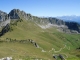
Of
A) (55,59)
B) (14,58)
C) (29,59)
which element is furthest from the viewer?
(55,59)

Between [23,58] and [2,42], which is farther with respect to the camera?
[2,42]

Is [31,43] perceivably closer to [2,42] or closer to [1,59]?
[2,42]

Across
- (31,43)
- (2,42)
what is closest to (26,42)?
(31,43)

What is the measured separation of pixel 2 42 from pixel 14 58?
86.6 meters

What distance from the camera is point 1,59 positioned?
80438mm

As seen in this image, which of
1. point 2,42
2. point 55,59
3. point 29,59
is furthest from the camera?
point 2,42

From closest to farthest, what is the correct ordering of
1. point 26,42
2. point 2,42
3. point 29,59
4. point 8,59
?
point 8,59 < point 29,59 < point 2,42 < point 26,42

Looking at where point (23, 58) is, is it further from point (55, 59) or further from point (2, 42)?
point (2, 42)

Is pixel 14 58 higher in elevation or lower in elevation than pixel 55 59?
higher

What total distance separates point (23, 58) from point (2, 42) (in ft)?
272

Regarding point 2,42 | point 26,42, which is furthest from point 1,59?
point 26,42

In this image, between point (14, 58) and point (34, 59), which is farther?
point (34, 59)

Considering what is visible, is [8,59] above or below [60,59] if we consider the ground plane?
above

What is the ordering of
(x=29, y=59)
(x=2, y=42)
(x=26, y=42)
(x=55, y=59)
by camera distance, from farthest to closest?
(x=26, y=42) → (x=2, y=42) → (x=55, y=59) → (x=29, y=59)
